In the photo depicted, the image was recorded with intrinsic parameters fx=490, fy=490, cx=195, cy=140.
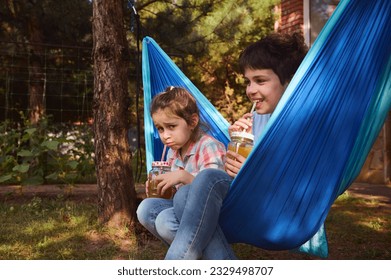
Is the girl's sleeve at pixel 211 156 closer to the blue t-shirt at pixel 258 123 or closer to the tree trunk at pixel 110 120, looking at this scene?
the blue t-shirt at pixel 258 123

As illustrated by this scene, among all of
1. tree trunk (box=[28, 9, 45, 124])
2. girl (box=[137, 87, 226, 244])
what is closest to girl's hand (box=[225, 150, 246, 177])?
girl (box=[137, 87, 226, 244])

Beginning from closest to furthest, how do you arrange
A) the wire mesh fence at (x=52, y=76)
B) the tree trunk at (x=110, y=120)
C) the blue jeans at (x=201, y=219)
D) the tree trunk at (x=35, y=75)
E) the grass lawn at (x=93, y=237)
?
the blue jeans at (x=201, y=219) < the grass lawn at (x=93, y=237) < the tree trunk at (x=110, y=120) < the tree trunk at (x=35, y=75) < the wire mesh fence at (x=52, y=76)

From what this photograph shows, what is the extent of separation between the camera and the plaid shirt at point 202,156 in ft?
5.24

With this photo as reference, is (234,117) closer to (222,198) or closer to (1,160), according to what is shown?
(1,160)

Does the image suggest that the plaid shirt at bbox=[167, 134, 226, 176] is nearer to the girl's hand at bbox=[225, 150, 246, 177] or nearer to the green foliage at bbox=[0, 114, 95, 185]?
the girl's hand at bbox=[225, 150, 246, 177]

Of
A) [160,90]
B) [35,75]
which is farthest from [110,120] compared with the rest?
[35,75]

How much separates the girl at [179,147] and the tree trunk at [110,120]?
36.8 inches

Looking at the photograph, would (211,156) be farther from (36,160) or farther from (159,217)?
(36,160)

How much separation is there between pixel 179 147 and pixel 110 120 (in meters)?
1.00

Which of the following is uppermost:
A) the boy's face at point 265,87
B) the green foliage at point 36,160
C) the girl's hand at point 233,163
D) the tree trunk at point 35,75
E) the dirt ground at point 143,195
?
the tree trunk at point 35,75

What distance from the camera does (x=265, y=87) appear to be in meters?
1.62

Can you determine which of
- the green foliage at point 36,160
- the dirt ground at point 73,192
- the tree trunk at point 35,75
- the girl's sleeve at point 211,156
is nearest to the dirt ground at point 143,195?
the dirt ground at point 73,192

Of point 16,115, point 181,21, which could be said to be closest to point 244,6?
point 181,21

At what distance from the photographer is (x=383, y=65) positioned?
145cm
